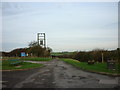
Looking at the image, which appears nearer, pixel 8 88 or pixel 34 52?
pixel 8 88

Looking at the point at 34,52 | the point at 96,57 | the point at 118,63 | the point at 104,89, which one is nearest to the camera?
the point at 104,89

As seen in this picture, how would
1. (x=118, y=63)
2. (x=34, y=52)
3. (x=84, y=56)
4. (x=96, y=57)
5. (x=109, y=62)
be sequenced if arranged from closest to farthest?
(x=109, y=62)
(x=118, y=63)
(x=96, y=57)
(x=84, y=56)
(x=34, y=52)

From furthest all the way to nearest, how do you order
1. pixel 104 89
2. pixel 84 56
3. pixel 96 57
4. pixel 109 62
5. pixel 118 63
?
1. pixel 84 56
2. pixel 96 57
3. pixel 118 63
4. pixel 109 62
5. pixel 104 89

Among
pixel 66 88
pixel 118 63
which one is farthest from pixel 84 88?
pixel 118 63

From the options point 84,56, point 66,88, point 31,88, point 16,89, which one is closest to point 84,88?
point 66,88

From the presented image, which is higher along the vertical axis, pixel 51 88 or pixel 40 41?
pixel 40 41

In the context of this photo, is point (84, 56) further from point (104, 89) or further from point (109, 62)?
point (104, 89)

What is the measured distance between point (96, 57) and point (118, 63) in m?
12.9

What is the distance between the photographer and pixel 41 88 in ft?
24.1

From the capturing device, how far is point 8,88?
7.36 metres

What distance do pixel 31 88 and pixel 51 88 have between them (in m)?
1.00

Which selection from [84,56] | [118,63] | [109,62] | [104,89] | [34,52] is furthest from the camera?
[34,52]

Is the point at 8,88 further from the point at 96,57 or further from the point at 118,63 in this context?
the point at 96,57

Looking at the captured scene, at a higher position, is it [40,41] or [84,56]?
[40,41]
